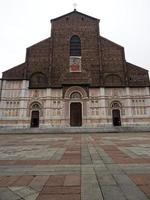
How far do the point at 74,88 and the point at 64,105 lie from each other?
2961 millimetres

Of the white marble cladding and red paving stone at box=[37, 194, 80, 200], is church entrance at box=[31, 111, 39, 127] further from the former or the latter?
red paving stone at box=[37, 194, 80, 200]

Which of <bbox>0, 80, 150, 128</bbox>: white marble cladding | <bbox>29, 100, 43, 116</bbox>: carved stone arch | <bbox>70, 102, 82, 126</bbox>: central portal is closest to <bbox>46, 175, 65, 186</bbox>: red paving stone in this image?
<bbox>0, 80, 150, 128</bbox>: white marble cladding

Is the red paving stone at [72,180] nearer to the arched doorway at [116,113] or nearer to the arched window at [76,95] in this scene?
the arched window at [76,95]

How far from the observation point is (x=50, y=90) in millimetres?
24375

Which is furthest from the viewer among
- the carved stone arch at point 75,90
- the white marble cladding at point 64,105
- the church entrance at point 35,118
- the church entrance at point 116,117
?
the carved stone arch at point 75,90

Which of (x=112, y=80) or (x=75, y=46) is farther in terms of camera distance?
(x=75, y=46)

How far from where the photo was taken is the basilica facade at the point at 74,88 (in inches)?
932

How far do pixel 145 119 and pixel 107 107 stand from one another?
555cm

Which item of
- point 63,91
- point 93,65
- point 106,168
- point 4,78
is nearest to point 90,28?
point 93,65

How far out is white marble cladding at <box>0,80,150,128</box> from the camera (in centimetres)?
2344

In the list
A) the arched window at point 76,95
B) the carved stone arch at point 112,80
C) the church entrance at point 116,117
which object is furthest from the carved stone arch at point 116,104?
the arched window at point 76,95

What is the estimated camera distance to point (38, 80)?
83.0 feet

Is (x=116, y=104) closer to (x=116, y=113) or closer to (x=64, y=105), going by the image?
(x=116, y=113)

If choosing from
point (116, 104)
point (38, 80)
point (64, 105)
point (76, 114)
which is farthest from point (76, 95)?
point (38, 80)
